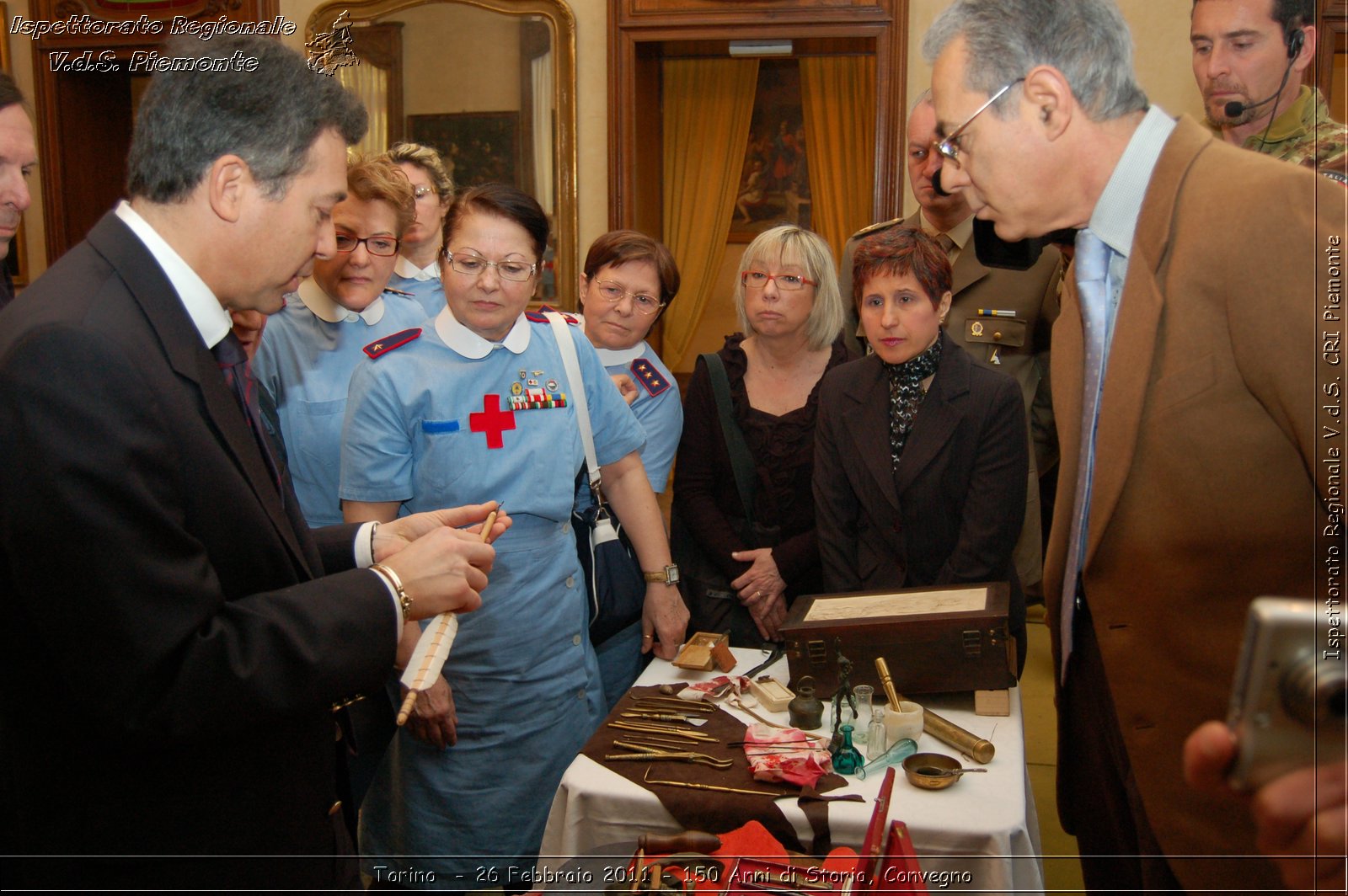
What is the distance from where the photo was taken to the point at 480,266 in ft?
8.21

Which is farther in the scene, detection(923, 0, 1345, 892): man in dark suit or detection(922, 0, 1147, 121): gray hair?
detection(922, 0, 1147, 121): gray hair

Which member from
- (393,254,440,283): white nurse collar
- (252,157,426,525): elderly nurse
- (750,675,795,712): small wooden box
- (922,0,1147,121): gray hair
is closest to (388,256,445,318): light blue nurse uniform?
(393,254,440,283): white nurse collar

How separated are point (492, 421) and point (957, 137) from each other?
4.31 ft

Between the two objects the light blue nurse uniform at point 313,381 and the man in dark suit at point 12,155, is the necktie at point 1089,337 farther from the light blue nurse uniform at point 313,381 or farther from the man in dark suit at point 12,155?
the man in dark suit at point 12,155

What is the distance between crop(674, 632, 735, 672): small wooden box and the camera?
253 cm

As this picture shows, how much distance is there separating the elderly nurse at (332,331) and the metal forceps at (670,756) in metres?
1.20

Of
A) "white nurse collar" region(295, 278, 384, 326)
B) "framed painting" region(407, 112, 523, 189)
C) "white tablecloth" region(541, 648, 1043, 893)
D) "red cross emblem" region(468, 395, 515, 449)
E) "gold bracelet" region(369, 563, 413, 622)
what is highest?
"framed painting" region(407, 112, 523, 189)

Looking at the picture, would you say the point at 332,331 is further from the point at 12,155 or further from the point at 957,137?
the point at 957,137

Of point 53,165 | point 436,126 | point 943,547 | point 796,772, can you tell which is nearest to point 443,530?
point 796,772

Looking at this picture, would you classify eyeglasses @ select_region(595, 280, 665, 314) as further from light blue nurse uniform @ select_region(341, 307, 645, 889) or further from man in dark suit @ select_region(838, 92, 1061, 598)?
man in dark suit @ select_region(838, 92, 1061, 598)

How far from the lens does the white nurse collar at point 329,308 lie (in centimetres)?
297

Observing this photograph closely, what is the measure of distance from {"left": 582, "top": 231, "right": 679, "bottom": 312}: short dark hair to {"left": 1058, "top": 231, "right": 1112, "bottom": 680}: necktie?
1.91m

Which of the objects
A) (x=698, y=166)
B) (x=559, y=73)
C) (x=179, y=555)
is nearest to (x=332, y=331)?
(x=179, y=555)

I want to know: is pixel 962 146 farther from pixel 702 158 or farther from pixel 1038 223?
pixel 702 158
